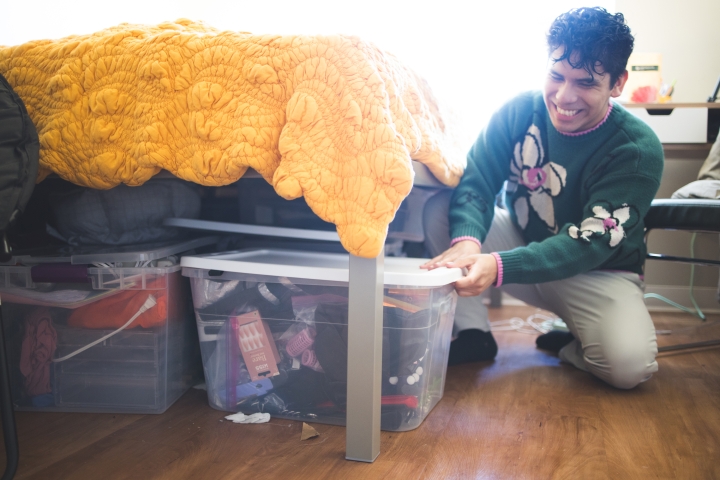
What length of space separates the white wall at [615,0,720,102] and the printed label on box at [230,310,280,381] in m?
1.78

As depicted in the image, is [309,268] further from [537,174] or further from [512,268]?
[537,174]

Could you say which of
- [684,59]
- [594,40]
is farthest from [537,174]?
[684,59]

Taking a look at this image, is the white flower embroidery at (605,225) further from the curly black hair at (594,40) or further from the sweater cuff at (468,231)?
the curly black hair at (594,40)

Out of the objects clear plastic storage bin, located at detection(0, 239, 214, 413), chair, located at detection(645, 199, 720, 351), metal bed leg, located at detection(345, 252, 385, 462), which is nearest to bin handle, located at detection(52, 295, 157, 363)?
clear plastic storage bin, located at detection(0, 239, 214, 413)

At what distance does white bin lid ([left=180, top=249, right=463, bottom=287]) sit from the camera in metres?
0.98

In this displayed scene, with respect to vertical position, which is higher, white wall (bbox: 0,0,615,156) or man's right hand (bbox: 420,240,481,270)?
white wall (bbox: 0,0,615,156)

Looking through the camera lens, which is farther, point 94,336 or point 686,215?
point 686,215

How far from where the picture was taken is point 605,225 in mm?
1223

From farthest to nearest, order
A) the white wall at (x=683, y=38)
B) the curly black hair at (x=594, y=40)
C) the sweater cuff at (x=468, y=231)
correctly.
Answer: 1. the white wall at (x=683, y=38)
2. the sweater cuff at (x=468, y=231)
3. the curly black hair at (x=594, y=40)

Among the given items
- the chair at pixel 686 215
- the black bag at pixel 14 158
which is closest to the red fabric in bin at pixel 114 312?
the black bag at pixel 14 158

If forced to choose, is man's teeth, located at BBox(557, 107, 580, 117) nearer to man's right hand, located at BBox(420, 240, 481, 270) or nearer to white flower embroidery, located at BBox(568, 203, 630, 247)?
white flower embroidery, located at BBox(568, 203, 630, 247)

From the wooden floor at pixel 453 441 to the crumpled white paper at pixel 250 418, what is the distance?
0.05ft

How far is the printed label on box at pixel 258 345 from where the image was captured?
1058 millimetres

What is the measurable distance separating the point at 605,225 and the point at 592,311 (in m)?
0.23
